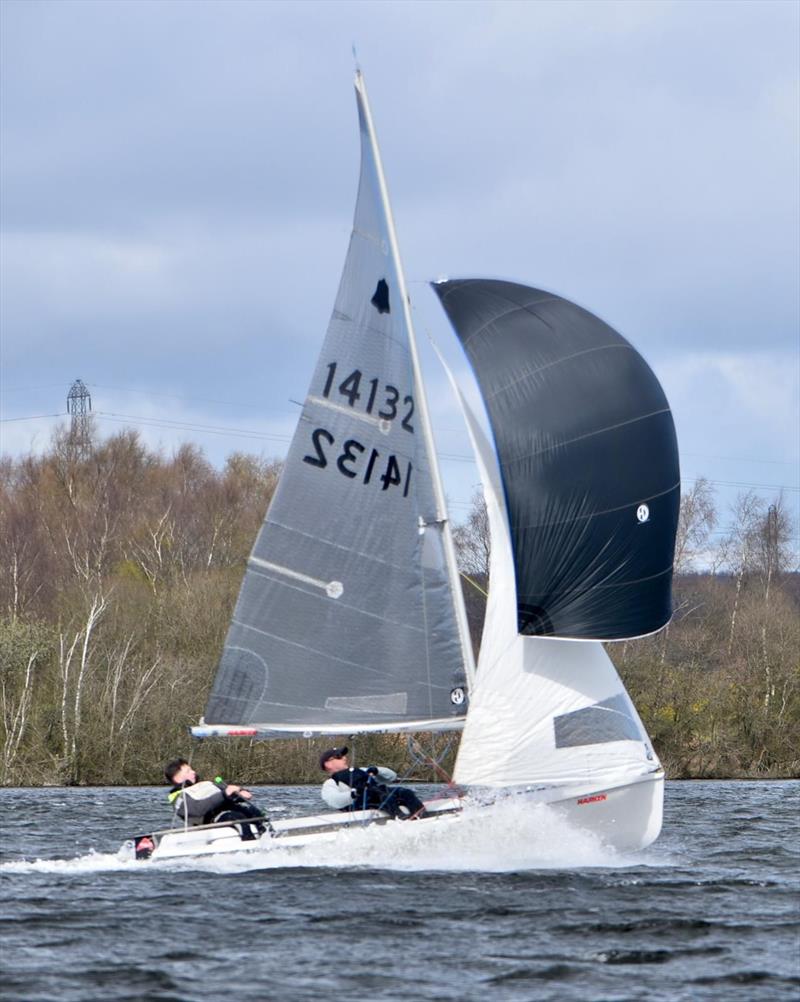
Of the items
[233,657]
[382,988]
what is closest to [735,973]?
[382,988]

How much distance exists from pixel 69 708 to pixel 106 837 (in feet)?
69.3

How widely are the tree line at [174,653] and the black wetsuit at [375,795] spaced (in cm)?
1739

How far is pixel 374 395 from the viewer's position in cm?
2388

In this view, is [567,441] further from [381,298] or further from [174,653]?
[174,653]

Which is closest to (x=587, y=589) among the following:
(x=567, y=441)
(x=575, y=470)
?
(x=575, y=470)

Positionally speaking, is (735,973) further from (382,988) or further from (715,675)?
(715,675)

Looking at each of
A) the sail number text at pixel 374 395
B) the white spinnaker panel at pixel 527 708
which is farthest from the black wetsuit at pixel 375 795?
the sail number text at pixel 374 395

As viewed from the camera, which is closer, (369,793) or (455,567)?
(369,793)

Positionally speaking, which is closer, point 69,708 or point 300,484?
point 300,484

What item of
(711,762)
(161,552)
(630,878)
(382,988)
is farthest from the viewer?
(161,552)

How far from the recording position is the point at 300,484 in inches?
945

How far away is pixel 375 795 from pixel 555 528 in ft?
13.9

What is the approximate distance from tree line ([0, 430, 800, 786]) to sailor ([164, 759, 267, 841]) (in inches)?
699

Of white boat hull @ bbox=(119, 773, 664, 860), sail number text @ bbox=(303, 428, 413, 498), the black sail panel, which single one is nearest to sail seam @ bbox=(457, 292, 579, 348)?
the black sail panel
